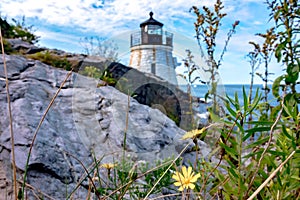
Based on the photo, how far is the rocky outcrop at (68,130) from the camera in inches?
56.9

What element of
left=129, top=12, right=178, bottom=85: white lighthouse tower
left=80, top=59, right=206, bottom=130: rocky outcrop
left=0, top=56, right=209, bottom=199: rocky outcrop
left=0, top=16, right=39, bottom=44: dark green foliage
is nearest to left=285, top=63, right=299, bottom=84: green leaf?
left=0, top=56, right=209, bottom=199: rocky outcrop

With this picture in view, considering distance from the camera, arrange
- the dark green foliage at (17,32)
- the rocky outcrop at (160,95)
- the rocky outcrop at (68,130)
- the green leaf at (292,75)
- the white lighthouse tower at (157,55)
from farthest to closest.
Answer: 1. the dark green foliage at (17,32)
2. the rocky outcrop at (160,95)
3. the white lighthouse tower at (157,55)
4. the rocky outcrop at (68,130)
5. the green leaf at (292,75)

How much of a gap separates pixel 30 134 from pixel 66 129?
0.30m

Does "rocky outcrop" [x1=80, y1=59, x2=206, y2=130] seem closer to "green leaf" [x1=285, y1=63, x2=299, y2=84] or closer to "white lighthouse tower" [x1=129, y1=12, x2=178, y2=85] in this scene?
"white lighthouse tower" [x1=129, y1=12, x2=178, y2=85]

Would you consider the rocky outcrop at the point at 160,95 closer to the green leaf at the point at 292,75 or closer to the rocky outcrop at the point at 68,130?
the rocky outcrop at the point at 68,130

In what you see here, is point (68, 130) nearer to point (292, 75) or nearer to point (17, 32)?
point (292, 75)

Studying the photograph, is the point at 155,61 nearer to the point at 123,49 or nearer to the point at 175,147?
the point at 123,49

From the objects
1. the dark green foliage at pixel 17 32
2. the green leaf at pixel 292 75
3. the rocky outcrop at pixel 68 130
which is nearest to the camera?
the green leaf at pixel 292 75

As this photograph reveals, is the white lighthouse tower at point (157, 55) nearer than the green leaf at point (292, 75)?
No

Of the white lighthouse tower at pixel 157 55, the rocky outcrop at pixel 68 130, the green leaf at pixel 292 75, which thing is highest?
the white lighthouse tower at pixel 157 55

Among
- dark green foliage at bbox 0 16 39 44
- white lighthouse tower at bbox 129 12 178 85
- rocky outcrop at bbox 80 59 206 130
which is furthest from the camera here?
dark green foliage at bbox 0 16 39 44

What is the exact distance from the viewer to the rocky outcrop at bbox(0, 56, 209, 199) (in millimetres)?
1444

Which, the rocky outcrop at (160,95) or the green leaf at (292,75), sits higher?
the green leaf at (292,75)

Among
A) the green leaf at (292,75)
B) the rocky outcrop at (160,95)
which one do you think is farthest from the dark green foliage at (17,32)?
the green leaf at (292,75)
